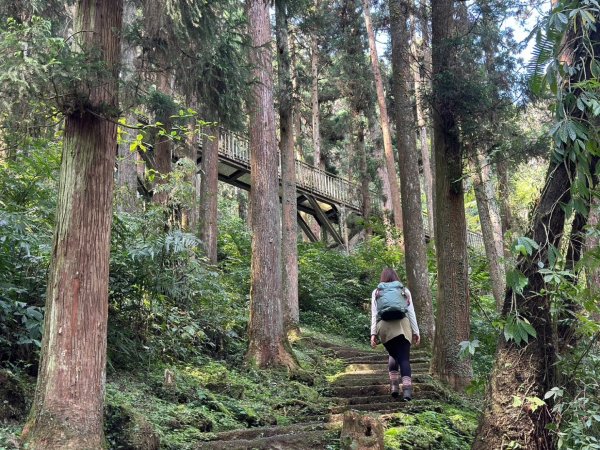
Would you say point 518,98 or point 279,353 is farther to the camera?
point 518,98

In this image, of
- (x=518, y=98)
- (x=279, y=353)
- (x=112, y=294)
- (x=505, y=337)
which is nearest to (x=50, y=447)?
(x=112, y=294)

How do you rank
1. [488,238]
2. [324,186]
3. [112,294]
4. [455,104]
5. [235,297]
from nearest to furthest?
[112,294], [455,104], [235,297], [488,238], [324,186]

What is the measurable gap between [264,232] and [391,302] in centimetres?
329

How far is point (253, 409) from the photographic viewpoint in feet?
22.3

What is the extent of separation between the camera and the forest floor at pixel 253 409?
4.83 m

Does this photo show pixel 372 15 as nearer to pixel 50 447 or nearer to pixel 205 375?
pixel 205 375

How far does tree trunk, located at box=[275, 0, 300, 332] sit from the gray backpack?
5.47 m

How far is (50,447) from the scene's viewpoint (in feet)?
13.2

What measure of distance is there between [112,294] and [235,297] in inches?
194

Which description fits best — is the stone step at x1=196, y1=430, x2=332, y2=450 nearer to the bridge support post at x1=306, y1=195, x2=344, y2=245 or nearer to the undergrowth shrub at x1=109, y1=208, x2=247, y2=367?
the undergrowth shrub at x1=109, y1=208, x2=247, y2=367

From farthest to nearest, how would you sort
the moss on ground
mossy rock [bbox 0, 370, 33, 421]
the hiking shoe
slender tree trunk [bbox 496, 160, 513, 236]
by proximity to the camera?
slender tree trunk [bbox 496, 160, 513, 236] → the hiking shoe → the moss on ground → mossy rock [bbox 0, 370, 33, 421]

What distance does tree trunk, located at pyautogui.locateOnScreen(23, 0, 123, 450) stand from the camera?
13.8ft

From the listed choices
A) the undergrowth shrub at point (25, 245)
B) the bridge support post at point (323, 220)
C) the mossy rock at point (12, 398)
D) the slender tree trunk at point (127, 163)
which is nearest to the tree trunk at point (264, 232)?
the slender tree trunk at point (127, 163)

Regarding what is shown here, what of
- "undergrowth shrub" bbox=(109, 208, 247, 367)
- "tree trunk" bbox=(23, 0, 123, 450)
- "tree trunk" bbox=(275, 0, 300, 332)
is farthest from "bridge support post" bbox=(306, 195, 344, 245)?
"tree trunk" bbox=(23, 0, 123, 450)
